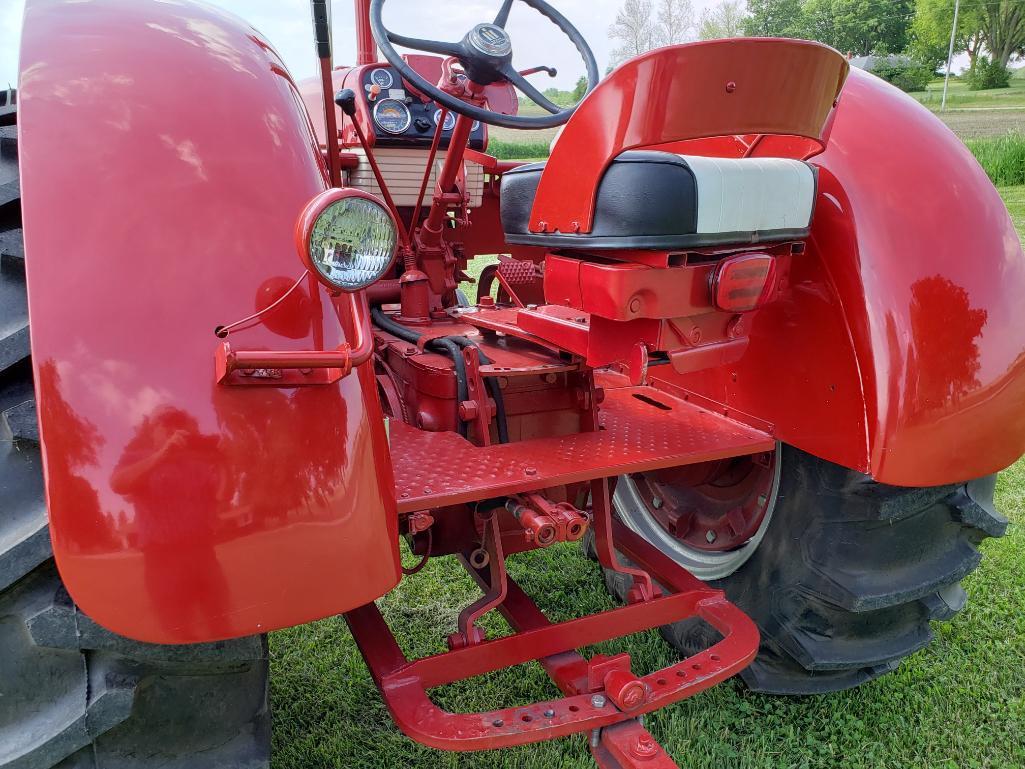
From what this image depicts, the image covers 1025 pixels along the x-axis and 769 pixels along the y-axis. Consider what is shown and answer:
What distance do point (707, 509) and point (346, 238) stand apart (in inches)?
60.9

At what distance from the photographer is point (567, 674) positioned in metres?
1.57

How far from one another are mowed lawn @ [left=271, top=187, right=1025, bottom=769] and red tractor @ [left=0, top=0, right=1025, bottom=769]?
0.18 metres

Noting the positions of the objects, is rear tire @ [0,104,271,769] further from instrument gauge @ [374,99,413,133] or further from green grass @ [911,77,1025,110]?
green grass @ [911,77,1025,110]

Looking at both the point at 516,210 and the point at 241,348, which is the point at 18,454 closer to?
the point at 241,348

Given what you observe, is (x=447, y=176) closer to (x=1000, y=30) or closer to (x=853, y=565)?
(x=853, y=565)

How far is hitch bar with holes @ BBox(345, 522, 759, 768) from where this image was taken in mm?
1351

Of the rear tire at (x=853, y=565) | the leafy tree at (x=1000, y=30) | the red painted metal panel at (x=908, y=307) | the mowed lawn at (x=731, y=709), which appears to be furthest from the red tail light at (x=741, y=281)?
the leafy tree at (x=1000, y=30)

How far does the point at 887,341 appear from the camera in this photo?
142 cm

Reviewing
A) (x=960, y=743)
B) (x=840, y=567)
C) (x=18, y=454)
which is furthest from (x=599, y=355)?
(x=960, y=743)

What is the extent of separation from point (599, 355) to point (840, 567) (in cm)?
74

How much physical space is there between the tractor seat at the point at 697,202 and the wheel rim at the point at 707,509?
706mm

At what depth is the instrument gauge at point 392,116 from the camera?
9.46 ft

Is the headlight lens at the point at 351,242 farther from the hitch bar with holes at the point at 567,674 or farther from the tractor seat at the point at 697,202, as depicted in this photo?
the hitch bar with holes at the point at 567,674

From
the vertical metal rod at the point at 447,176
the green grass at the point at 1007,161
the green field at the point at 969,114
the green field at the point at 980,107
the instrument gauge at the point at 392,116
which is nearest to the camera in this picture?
the vertical metal rod at the point at 447,176
